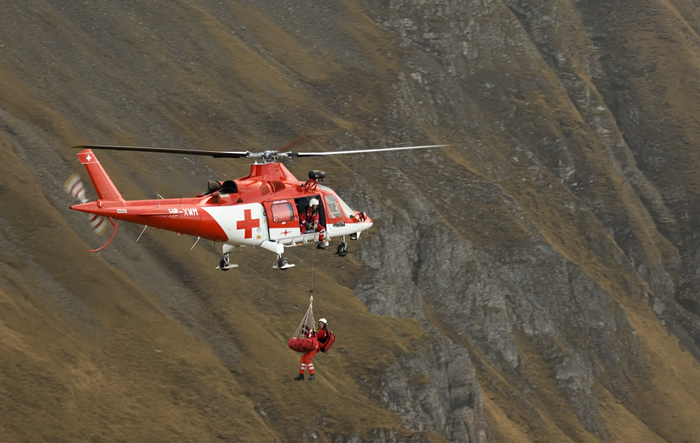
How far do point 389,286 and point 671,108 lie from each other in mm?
46379

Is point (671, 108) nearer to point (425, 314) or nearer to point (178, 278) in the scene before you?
point (425, 314)

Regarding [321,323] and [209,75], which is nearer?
[321,323]

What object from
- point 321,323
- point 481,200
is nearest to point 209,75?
point 481,200

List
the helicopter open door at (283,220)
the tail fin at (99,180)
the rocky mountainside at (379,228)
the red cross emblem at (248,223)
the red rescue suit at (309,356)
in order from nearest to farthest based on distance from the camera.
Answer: the tail fin at (99,180), the red cross emblem at (248,223), the red rescue suit at (309,356), the helicopter open door at (283,220), the rocky mountainside at (379,228)

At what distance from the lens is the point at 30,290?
60531mm

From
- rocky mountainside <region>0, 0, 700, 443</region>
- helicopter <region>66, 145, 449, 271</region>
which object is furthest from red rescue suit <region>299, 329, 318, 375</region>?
rocky mountainside <region>0, 0, 700, 443</region>

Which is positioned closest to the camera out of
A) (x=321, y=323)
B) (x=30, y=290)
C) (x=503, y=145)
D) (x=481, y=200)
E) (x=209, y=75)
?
(x=321, y=323)

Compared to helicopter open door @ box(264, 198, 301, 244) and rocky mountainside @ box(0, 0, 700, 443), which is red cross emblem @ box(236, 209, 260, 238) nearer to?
helicopter open door @ box(264, 198, 301, 244)

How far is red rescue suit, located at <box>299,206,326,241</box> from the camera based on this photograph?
138ft

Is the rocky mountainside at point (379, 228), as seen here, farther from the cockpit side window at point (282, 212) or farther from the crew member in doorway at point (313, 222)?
the crew member in doorway at point (313, 222)

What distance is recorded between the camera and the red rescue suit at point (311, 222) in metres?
42.0

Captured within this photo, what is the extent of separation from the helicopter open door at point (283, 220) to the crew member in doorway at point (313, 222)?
325 millimetres

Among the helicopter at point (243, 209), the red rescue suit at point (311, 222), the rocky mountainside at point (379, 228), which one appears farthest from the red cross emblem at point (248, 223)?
the rocky mountainside at point (379, 228)

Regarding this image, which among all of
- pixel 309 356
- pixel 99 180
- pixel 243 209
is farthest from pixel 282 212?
pixel 99 180
